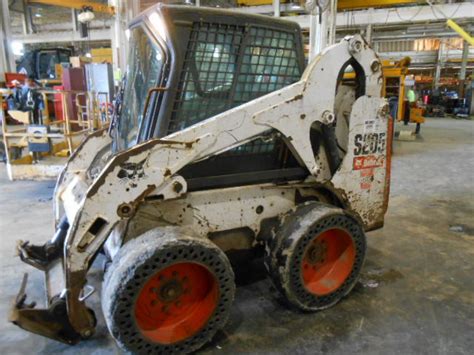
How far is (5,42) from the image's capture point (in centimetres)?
1213

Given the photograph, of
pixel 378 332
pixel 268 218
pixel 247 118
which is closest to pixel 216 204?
pixel 268 218

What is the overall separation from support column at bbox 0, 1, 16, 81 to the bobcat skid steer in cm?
1149

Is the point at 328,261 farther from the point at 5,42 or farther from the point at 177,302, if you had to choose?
the point at 5,42

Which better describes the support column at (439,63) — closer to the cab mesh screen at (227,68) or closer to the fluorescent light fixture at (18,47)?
the cab mesh screen at (227,68)

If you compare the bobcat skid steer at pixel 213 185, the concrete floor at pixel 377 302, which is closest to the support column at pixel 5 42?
the concrete floor at pixel 377 302

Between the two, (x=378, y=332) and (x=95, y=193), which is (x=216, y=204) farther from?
(x=378, y=332)

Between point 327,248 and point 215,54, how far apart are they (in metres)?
1.42

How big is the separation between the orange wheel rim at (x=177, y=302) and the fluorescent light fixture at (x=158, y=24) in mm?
1189

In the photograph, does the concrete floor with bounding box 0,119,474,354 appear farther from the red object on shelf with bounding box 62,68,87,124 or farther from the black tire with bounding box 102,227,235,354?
the red object on shelf with bounding box 62,68,87,124

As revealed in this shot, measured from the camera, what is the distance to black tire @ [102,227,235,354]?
5.89 feet

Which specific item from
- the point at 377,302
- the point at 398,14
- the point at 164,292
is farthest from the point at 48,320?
the point at 398,14

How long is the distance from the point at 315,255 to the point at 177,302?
94 centimetres

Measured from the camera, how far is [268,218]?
246cm

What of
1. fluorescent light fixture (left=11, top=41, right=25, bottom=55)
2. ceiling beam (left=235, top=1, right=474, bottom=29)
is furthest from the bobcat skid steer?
fluorescent light fixture (left=11, top=41, right=25, bottom=55)
